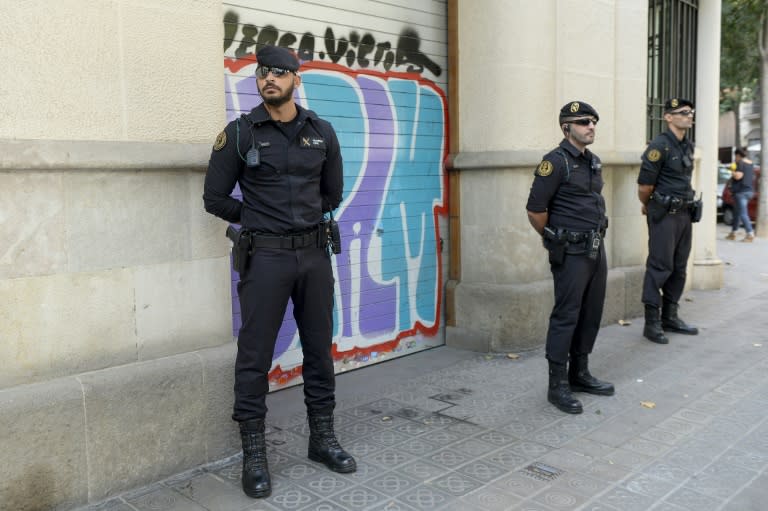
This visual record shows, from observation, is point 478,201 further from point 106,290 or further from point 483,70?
point 106,290

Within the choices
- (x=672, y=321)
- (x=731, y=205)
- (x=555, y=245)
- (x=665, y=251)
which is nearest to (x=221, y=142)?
(x=555, y=245)

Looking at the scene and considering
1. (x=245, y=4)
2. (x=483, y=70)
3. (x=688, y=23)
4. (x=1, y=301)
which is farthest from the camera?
(x=688, y=23)

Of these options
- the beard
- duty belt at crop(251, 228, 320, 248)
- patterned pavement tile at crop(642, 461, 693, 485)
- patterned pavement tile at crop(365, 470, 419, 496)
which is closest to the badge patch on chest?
the beard

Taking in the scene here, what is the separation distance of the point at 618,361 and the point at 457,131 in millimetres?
2455

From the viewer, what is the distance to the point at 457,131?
6574mm

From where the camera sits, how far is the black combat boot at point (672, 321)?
6914 mm

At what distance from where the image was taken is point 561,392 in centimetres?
480

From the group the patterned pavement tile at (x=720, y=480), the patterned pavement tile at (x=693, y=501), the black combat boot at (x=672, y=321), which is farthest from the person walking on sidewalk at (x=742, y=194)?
the patterned pavement tile at (x=693, y=501)

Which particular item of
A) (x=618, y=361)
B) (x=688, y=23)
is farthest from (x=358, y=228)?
(x=688, y=23)

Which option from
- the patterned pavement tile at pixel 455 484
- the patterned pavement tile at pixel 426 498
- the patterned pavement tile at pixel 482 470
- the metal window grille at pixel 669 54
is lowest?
the patterned pavement tile at pixel 426 498

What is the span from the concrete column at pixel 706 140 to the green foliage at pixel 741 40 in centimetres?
567

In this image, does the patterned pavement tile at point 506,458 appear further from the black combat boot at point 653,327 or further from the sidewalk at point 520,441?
the black combat boot at point 653,327

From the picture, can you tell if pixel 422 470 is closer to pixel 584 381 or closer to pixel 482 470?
pixel 482 470

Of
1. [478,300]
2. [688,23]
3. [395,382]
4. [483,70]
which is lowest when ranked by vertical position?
[395,382]
